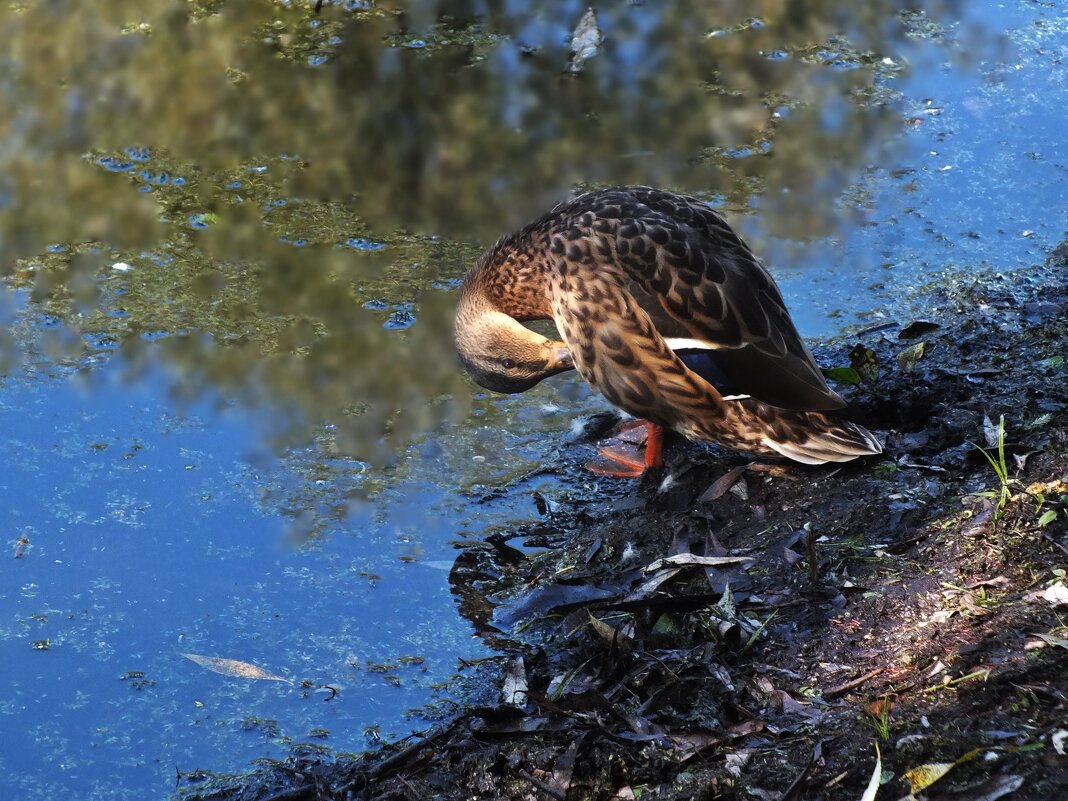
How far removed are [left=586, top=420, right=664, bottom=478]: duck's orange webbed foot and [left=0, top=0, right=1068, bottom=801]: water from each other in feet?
0.34

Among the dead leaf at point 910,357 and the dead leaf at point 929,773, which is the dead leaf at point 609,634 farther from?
the dead leaf at point 910,357

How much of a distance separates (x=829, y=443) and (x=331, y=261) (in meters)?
2.63

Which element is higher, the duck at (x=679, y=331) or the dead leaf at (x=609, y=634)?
the duck at (x=679, y=331)

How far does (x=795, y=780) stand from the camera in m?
2.60

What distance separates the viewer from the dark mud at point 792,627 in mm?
2703

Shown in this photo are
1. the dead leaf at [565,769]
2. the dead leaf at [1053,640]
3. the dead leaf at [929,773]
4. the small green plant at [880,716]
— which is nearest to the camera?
the dead leaf at [929,773]

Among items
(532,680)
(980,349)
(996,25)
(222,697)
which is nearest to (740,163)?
(980,349)

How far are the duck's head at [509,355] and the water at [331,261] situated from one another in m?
0.19

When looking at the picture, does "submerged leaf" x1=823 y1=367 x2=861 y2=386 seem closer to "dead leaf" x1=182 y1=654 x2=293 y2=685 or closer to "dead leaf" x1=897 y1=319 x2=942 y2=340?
"dead leaf" x1=897 y1=319 x2=942 y2=340

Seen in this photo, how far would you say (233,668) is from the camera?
3650mm

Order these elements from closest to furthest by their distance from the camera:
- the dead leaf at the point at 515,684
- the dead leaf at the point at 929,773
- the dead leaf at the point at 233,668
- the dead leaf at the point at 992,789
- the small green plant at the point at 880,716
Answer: the dead leaf at the point at 992,789 → the dead leaf at the point at 929,773 → the small green plant at the point at 880,716 → the dead leaf at the point at 515,684 → the dead leaf at the point at 233,668

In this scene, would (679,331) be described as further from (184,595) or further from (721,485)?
(184,595)

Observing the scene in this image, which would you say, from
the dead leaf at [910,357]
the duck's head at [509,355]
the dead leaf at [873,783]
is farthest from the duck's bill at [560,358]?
the dead leaf at [873,783]

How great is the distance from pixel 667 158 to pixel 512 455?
2.47 meters
